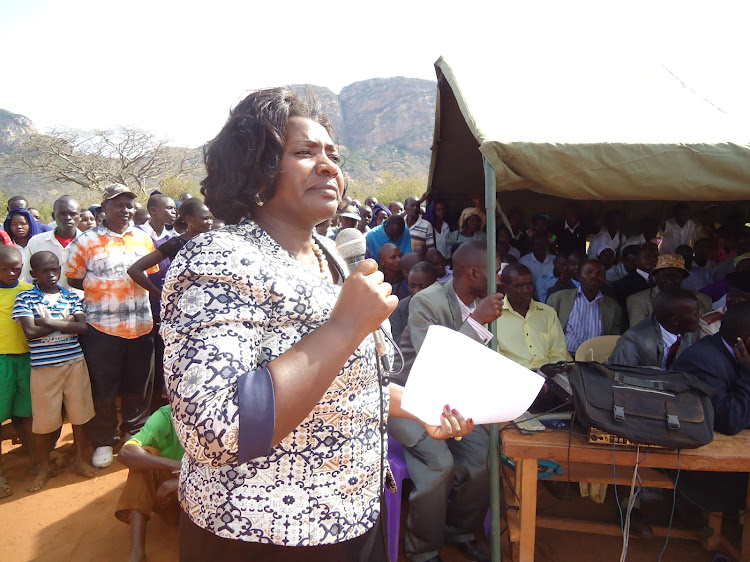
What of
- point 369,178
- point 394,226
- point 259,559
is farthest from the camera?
point 369,178

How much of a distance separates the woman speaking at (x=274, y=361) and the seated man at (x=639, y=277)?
14.2ft

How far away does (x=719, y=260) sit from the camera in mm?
5781

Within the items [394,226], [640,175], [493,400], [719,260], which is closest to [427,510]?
[493,400]

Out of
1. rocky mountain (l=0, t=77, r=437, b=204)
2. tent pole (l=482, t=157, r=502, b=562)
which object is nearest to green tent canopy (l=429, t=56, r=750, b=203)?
tent pole (l=482, t=157, r=502, b=562)

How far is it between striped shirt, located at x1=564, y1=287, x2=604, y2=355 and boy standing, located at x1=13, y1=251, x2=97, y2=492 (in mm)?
4063

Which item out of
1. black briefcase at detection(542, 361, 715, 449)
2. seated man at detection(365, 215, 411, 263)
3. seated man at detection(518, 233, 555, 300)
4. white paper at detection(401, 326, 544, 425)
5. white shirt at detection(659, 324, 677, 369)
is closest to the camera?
white paper at detection(401, 326, 544, 425)

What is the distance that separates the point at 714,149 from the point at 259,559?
2.46 metres

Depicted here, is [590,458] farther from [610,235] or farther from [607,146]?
[610,235]

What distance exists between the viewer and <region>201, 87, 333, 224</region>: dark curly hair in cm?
103

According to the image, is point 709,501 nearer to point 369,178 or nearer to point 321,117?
point 321,117

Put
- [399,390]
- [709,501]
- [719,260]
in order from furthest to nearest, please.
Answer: [719,260] < [709,501] < [399,390]

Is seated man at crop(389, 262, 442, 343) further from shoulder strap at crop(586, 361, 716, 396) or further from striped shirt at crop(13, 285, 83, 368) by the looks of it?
striped shirt at crop(13, 285, 83, 368)

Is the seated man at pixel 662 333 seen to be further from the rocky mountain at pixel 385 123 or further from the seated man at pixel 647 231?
the rocky mountain at pixel 385 123

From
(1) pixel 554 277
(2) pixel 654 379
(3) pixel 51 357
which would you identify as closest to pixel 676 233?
(1) pixel 554 277
